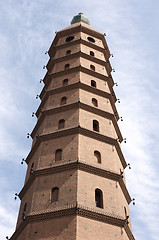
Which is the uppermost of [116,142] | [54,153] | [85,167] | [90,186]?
[116,142]

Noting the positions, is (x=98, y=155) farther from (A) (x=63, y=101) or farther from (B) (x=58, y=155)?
(A) (x=63, y=101)

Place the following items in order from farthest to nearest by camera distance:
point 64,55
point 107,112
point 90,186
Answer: point 64,55 → point 107,112 → point 90,186

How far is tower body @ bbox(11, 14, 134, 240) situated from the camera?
14680 millimetres

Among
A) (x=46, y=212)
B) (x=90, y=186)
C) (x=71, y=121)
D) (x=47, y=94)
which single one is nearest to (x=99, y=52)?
(x=47, y=94)

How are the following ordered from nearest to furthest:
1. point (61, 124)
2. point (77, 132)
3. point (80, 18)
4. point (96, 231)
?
point (96, 231) < point (77, 132) < point (61, 124) < point (80, 18)

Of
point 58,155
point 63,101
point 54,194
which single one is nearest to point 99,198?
point 54,194

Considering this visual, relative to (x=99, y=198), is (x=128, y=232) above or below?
below

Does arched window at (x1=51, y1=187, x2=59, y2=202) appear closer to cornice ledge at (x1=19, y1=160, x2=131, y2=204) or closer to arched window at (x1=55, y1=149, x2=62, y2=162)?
cornice ledge at (x1=19, y1=160, x2=131, y2=204)

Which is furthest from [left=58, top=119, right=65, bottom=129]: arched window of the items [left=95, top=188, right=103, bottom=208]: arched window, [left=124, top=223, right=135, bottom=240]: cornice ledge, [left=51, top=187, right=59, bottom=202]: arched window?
[left=124, top=223, right=135, bottom=240]: cornice ledge

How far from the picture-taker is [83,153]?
1738 centimetres

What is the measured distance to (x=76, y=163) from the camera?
54.0ft

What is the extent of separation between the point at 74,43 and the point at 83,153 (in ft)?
38.4

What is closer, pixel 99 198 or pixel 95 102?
pixel 99 198

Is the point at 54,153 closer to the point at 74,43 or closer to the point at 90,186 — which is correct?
the point at 90,186
